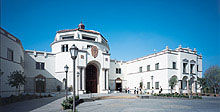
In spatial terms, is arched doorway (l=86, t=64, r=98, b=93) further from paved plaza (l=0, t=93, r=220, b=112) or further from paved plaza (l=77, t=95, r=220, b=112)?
paved plaza (l=77, t=95, r=220, b=112)

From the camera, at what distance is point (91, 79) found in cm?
3575

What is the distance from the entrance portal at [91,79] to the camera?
3525cm

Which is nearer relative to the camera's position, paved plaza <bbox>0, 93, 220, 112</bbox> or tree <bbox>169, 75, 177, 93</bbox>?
paved plaza <bbox>0, 93, 220, 112</bbox>

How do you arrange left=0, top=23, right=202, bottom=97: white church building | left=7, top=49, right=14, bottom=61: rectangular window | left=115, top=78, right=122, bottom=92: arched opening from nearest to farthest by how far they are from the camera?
1. left=7, top=49, right=14, bottom=61: rectangular window
2. left=0, top=23, right=202, bottom=97: white church building
3. left=115, top=78, right=122, bottom=92: arched opening

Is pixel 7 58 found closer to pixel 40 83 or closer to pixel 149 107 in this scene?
pixel 40 83

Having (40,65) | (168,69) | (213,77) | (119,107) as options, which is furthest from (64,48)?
(213,77)

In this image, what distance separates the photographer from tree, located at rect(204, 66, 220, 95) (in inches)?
1297

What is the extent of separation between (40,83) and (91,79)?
9986 mm

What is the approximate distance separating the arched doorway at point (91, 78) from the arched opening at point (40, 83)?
338 inches

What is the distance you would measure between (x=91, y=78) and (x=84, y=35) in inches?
376

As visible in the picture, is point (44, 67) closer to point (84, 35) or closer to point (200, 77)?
point (84, 35)

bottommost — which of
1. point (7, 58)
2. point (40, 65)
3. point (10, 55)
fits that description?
point (40, 65)

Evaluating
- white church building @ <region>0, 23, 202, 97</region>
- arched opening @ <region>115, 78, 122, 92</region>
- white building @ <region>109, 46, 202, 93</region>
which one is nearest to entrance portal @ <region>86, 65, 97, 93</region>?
white church building @ <region>0, 23, 202, 97</region>

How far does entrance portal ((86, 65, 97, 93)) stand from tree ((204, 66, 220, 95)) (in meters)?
23.0
